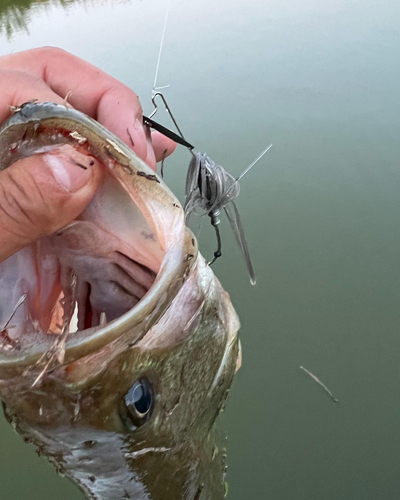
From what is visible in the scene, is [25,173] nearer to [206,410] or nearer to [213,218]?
[206,410]

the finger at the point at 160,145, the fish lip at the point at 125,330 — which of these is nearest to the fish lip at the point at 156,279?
the fish lip at the point at 125,330

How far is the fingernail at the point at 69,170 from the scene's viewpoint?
0.71 meters

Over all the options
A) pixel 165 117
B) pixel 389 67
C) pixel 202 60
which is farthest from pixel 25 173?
pixel 202 60

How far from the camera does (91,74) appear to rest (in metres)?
1.52

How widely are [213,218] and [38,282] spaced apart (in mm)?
649

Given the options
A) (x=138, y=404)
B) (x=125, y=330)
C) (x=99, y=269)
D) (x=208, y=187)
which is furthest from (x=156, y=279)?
(x=208, y=187)

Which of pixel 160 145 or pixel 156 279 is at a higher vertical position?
pixel 156 279

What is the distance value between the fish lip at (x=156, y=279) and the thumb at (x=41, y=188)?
49mm

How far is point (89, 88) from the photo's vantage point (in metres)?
1.49

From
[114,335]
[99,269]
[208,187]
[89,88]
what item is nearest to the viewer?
[114,335]

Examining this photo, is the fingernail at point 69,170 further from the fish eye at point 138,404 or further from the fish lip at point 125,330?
the fish eye at point 138,404

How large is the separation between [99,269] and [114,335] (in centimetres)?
41

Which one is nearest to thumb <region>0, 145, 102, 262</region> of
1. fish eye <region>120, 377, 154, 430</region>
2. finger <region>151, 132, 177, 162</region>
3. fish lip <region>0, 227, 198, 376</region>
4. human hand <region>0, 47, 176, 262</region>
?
A: human hand <region>0, 47, 176, 262</region>

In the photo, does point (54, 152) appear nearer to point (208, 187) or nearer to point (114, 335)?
point (114, 335)
